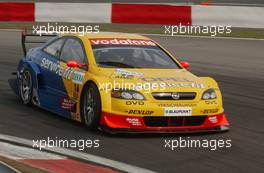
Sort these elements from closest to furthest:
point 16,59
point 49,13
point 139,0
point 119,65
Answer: point 119,65
point 16,59
point 49,13
point 139,0

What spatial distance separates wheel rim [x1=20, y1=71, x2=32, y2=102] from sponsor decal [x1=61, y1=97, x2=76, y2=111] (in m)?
1.21

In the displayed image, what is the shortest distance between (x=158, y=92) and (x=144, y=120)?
40 centimetres

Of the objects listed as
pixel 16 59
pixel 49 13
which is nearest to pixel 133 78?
pixel 16 59

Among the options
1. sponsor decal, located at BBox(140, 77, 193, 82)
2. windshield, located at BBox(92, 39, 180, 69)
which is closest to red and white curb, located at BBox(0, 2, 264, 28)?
windshield, located at BBox(92, 39, 180, 69)

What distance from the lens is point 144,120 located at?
30.9 ft

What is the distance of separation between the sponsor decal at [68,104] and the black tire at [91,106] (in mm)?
304

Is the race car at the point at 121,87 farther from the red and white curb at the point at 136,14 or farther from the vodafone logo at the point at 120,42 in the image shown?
the red and white curb at the point at 136,14

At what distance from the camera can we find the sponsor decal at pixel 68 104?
10.3 meters

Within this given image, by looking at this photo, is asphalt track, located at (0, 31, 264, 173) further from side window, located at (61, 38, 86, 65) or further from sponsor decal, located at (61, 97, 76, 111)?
side window, located at (61, 38, 86, 65)

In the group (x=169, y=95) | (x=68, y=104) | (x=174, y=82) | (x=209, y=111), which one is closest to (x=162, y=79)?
(x=174, y=82)

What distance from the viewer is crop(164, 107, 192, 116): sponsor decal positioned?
943 centimetres

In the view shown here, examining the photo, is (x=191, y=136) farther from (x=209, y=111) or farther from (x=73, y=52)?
(x=73, y=52)

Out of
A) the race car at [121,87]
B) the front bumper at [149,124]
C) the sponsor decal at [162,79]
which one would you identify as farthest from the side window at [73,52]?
the front bumper at [149,124]

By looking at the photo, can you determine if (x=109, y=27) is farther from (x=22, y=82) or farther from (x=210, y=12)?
(x=22, y=82)
